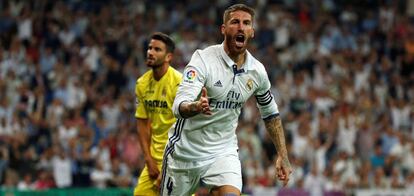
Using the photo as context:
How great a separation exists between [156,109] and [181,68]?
1134cm

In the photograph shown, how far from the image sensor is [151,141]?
438 inches

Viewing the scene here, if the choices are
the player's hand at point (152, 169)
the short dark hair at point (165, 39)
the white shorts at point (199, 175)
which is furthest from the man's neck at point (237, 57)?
the player's hand at point (152, 169)

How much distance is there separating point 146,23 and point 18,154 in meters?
6.08

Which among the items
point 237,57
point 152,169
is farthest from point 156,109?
point 237,57

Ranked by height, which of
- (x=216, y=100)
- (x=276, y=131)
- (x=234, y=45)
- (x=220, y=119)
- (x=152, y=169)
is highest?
(x=234, y=45)

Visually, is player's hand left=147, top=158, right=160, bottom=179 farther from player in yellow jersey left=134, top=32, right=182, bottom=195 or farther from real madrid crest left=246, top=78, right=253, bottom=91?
real madrid crest left=246, top=78, right=253, bottom=91

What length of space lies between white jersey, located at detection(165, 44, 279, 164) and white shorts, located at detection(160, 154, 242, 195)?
0.25ft

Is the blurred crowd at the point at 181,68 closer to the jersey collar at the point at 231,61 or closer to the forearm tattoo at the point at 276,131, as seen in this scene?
the forearm tattoo at the point at 276,131

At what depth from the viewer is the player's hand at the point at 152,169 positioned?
10883mm

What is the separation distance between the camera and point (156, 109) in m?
11.0

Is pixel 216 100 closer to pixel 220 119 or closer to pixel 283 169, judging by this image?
pixel 220 119

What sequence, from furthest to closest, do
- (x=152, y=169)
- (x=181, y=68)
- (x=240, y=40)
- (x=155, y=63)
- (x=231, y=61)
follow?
(x=181, y=68) → (x=155, y=63) → (x=152, y=169) → (x=231, y=61) → (x=240, y=40)

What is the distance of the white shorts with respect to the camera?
30.1ft

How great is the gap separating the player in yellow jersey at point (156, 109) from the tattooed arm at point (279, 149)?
166cm
